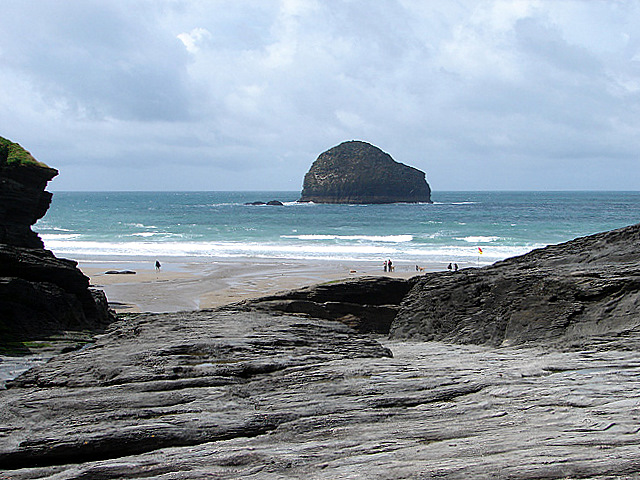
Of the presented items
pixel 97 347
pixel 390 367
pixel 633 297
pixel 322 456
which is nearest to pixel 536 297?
pixel 633 297

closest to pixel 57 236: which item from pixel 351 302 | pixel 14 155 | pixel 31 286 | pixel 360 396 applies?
pixel 14 155

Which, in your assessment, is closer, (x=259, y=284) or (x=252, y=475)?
(x=252, y=475)

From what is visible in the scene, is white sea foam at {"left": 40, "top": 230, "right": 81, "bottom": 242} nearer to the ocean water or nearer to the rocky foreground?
the ocean water

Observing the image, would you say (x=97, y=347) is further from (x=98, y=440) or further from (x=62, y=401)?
(x=98, y=440)

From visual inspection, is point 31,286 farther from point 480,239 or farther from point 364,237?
point 480,239

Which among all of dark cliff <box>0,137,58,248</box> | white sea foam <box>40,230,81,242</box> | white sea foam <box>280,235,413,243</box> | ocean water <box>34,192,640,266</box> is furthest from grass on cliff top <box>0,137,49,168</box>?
white sea foam <box>280,235,413,243</box>

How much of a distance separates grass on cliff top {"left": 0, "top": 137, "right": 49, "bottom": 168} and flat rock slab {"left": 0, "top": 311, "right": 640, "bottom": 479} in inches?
852

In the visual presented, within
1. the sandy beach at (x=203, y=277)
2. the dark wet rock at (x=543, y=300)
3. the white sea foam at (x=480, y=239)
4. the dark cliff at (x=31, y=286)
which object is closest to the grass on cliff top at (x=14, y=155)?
the dark cliff at (x=31, y=286)

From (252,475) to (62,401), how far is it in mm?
2916

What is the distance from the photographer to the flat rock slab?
4.62 meters

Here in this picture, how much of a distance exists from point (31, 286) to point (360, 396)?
14465 millimetres

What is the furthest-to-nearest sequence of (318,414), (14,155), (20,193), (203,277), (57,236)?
(57,236), (203,277), (14,155), (20,193), (318,414)

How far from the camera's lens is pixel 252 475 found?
4750 mm

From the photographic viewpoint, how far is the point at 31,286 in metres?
17.8
